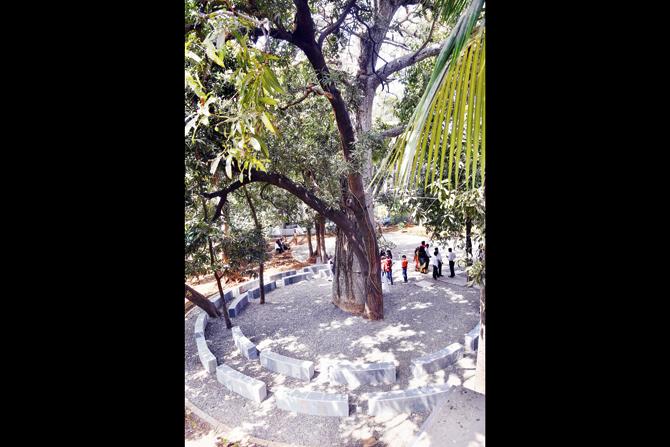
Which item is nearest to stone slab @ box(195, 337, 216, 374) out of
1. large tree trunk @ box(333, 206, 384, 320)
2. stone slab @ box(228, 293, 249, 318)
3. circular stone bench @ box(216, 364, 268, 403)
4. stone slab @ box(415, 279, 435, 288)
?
circular stone bench @ box(216, 364, 268, 403)

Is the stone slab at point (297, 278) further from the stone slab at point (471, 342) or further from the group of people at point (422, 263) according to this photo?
the stone slab at point (471, 342)

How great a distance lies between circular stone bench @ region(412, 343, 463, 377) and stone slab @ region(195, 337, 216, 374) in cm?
411

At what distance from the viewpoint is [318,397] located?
559 cm

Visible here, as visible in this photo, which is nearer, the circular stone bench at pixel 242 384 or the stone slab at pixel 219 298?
the circular stone bench at pixel 242 384

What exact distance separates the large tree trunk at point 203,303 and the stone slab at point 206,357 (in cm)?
174

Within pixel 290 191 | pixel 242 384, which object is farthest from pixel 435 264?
pixel 242 384

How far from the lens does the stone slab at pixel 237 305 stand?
10.2m

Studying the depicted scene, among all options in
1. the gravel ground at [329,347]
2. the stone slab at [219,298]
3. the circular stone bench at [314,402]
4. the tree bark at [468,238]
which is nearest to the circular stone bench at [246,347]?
the gravel ground at [329,347]

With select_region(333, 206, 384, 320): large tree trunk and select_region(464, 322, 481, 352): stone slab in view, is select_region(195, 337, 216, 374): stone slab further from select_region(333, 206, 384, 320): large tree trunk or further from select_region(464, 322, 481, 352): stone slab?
select_region(464, 322, 481, 352): stone slab

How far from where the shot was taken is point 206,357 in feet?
24.2

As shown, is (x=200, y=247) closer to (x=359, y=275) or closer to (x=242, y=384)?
(x=242, y=384)

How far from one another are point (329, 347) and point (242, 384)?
2247 millimetres
